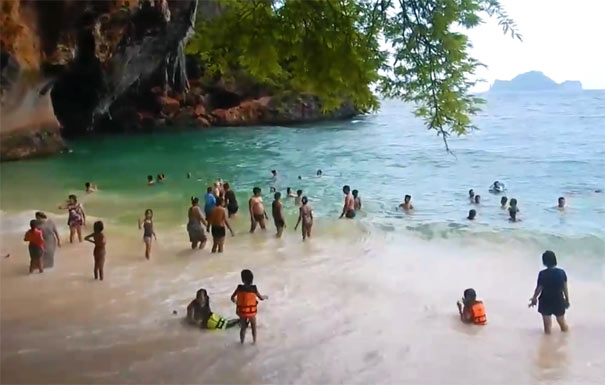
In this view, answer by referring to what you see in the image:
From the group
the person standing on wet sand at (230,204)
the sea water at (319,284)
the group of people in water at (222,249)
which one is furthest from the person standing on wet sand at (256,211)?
the person standing on wet sand at (230,204)

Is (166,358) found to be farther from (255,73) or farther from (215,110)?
(215,110)

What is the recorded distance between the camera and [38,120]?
13.5 meters

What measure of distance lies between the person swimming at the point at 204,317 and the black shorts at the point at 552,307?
2267mm

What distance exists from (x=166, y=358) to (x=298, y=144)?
1669 cm

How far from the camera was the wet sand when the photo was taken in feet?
13.1

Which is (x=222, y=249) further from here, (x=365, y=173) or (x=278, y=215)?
(x=365, y=173)

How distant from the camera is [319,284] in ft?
19.4

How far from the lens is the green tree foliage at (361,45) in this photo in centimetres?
303

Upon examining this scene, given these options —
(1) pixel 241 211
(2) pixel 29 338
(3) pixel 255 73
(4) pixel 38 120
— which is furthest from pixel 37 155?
(3) pixel 255 73

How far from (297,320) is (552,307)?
1912 mm

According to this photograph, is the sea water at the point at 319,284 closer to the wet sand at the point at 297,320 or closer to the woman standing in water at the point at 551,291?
the wet sand at the point at 297,320

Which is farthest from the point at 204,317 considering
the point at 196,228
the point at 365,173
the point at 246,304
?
the point at 365,173

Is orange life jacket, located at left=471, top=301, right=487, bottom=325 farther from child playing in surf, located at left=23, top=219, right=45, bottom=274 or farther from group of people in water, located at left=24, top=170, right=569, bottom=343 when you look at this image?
child playing in surf, located at left=23, top=219, right=45, bottom=274

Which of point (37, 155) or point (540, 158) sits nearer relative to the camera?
point (37, 155)
